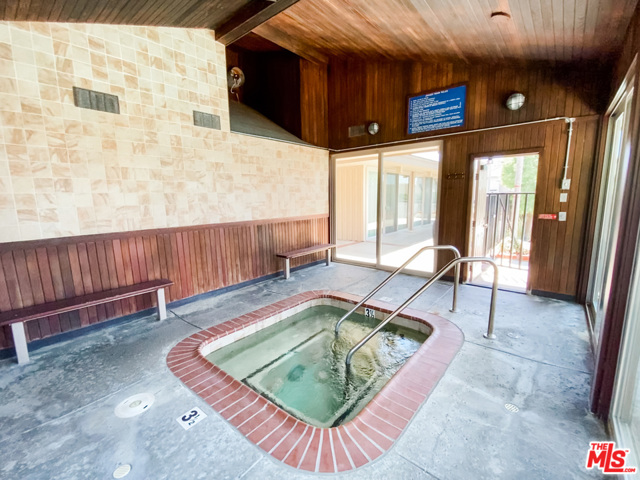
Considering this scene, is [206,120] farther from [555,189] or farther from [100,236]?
[555,189]

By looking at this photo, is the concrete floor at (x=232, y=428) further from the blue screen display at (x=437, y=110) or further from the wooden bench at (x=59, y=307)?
the blue screen display at (x=437, y=110)

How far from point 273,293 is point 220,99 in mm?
2931

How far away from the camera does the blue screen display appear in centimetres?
428

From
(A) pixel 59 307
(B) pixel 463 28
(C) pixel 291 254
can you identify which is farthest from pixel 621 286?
(A) pixel 59 307

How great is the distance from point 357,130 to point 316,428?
16.6ft

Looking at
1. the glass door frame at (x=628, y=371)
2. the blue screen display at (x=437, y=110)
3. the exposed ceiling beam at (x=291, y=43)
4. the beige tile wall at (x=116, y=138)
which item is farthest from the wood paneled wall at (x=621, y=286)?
the exposed ceiling beam at (x=291, y=43)

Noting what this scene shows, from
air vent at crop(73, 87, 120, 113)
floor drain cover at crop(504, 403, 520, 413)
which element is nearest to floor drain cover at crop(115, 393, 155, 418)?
floor drain cover at crop(504, 403, 520, 413)

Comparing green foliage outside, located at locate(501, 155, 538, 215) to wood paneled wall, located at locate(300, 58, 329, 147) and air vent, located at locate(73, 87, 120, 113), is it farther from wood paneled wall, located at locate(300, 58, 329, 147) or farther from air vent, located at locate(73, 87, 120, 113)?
air vent, located at locate(73, 87, 120, 113)

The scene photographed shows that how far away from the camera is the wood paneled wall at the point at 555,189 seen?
353cm

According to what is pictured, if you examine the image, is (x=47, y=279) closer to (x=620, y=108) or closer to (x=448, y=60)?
(x=448, y=60)

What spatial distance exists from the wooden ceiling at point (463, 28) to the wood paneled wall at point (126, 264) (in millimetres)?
3080

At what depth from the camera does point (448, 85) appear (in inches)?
170

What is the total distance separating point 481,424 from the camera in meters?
1.75

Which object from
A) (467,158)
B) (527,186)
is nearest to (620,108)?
(467,158)
